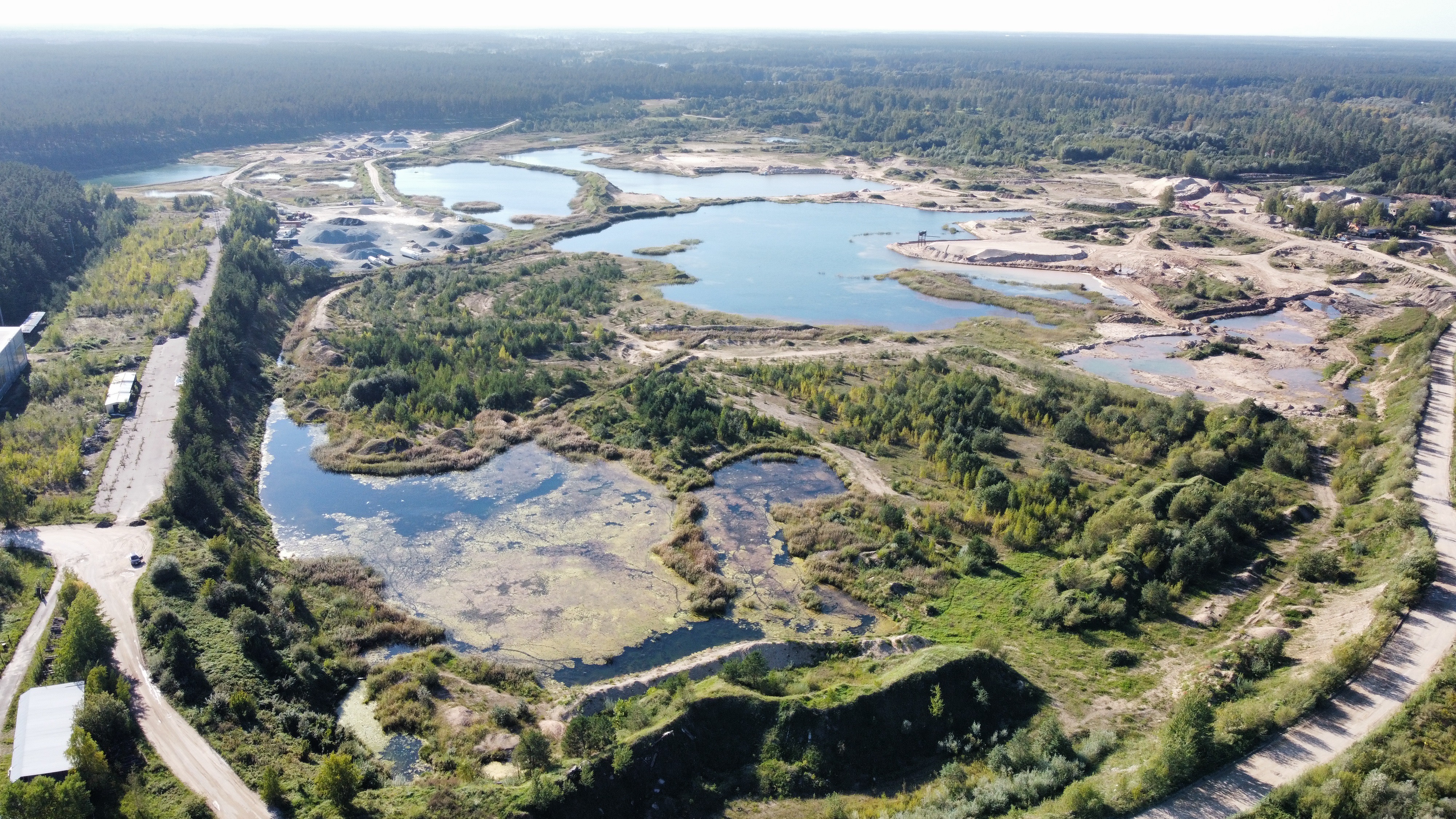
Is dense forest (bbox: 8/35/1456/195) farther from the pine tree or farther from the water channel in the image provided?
the pine tree

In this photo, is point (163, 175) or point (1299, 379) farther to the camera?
point (163, 175)

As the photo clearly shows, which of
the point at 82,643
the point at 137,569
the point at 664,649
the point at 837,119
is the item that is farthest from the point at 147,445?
the point at 837,119

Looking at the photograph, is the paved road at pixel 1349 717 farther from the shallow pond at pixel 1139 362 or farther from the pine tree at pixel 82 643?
the pine tree at pixel 82 643

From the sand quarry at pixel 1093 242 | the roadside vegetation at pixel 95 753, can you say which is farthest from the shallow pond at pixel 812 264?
the roadside vegetation at pixel 95 753

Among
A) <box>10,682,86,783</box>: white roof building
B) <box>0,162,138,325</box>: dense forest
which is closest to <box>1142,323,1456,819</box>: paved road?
<box>10,682,86,783</box>: white roof building

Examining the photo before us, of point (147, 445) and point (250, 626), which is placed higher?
point (147, 445)

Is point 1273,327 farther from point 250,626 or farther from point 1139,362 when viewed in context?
point 250,626
